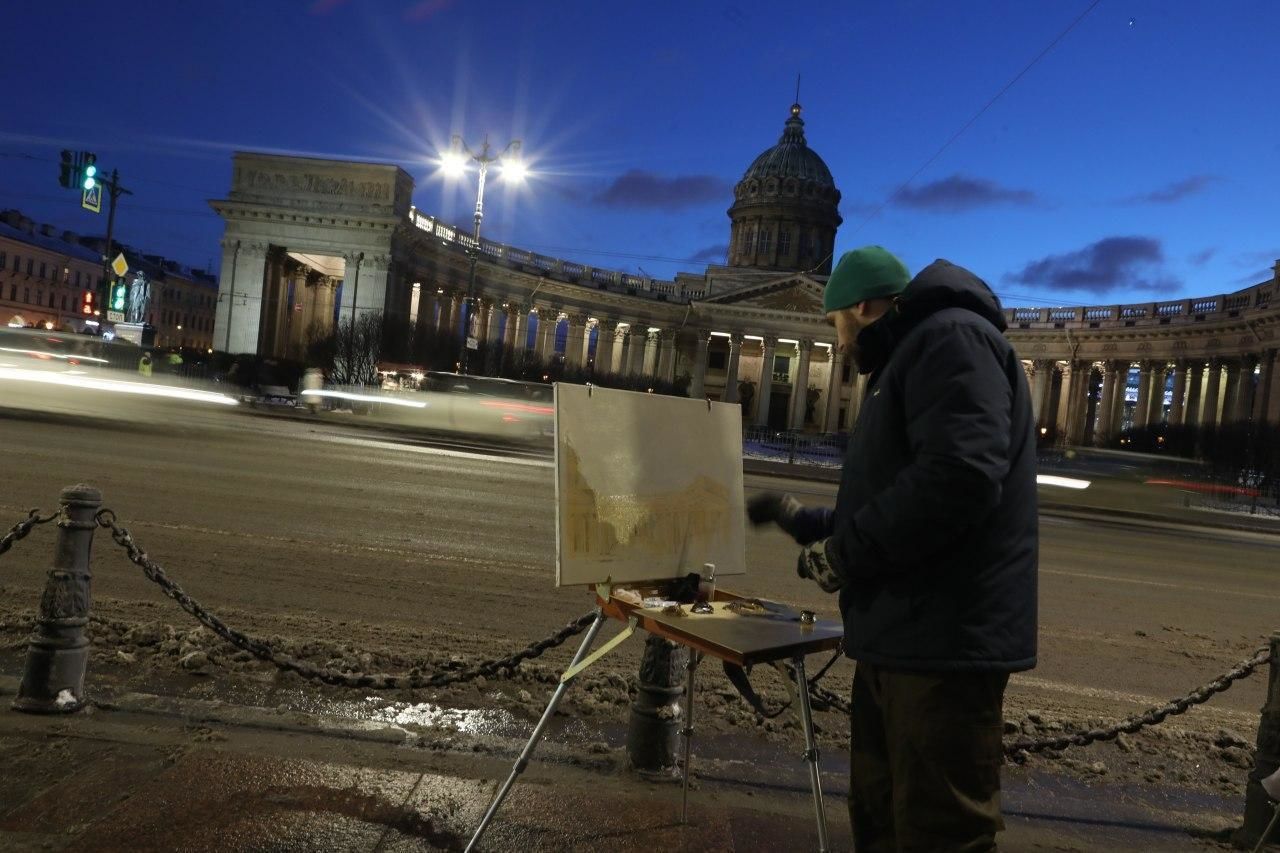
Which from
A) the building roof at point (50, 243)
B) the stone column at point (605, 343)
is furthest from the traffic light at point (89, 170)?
the building roof at point (50, 243)

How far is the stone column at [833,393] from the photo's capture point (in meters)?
80.3

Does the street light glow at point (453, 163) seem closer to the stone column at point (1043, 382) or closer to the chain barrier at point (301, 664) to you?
the chain barrier at point (301, 664)

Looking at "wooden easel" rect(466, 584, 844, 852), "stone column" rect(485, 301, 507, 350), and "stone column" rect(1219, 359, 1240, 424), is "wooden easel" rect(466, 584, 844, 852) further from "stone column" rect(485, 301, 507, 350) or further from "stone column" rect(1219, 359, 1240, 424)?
"stone column" rect(1219, 359, 1240, 424)

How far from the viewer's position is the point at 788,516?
11.0 ft

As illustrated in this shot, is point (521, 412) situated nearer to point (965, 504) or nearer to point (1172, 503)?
point (1172, 503)

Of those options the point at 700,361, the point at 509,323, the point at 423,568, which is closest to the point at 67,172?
the point at 423,568

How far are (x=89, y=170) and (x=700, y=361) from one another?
58.0m

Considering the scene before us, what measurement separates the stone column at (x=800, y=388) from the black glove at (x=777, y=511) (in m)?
75.5

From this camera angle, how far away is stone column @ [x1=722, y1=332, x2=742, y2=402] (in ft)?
258

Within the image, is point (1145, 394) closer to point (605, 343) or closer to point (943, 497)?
point (605, 343)

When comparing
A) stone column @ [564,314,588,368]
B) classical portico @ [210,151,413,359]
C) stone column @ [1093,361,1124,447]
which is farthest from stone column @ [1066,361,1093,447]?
classical portico @ [210,151,413,359]

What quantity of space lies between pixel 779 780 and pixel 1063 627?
5.18 m

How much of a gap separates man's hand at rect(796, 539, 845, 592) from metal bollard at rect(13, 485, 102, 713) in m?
3.56

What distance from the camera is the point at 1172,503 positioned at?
27.7 m
